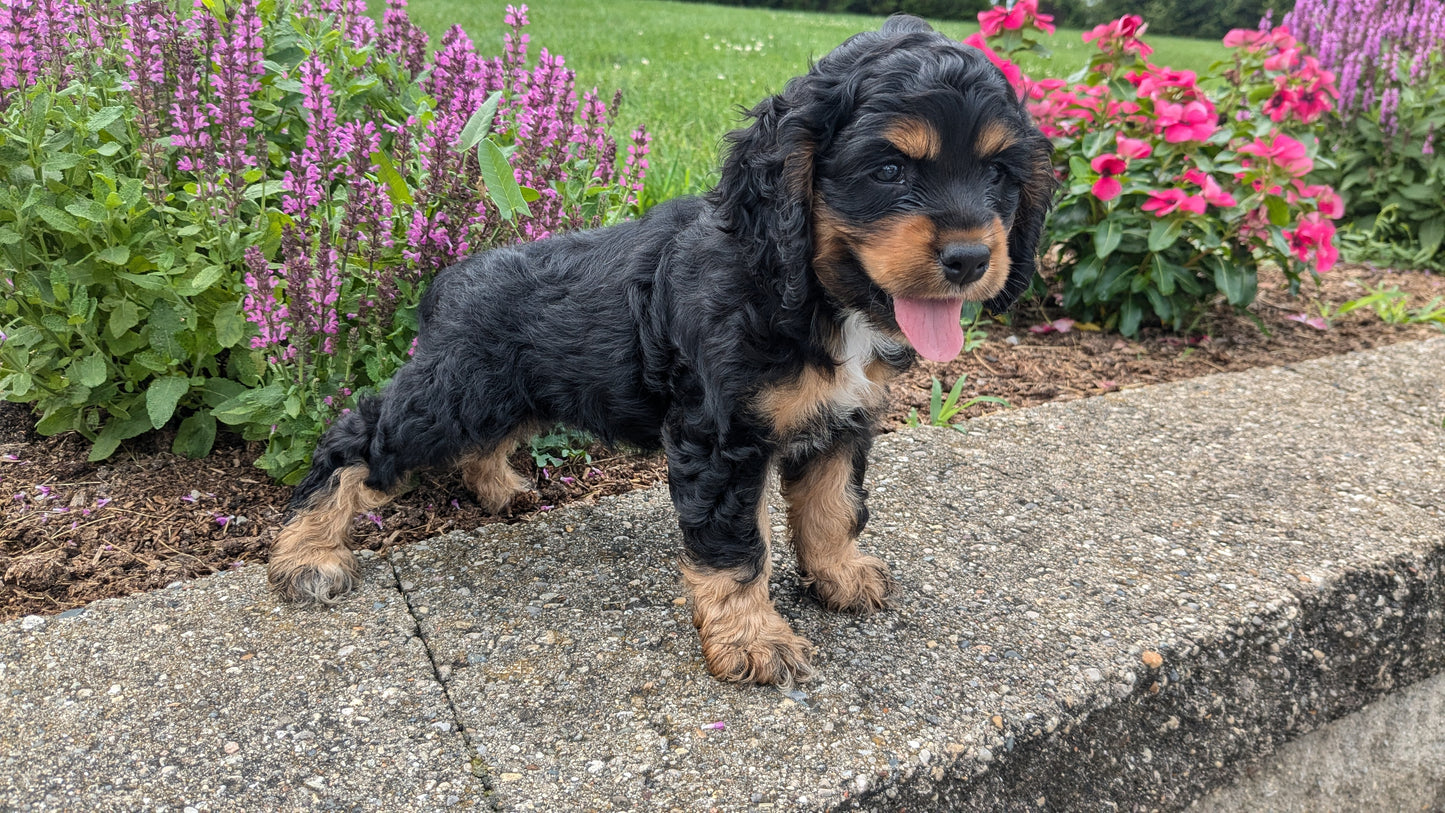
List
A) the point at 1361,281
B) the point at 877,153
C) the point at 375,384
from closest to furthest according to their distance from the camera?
the point at 877,153 → the point at 375,384 → the point at 1361,281

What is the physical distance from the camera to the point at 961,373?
5.19m

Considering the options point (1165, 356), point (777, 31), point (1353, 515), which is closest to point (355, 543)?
point (1353, 515)

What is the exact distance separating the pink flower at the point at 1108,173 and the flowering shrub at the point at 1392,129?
3052 mm

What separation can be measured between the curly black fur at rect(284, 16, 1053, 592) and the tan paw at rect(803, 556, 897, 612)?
0.27 m

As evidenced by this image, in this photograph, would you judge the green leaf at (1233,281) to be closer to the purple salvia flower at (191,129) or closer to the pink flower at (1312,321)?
the pink flower at (1312,321)

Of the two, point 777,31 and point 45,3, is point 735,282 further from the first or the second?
point 777,31

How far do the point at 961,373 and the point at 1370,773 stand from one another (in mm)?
2389

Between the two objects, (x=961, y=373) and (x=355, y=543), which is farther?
(x=961, y=373)

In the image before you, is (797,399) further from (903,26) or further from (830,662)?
(903,26)

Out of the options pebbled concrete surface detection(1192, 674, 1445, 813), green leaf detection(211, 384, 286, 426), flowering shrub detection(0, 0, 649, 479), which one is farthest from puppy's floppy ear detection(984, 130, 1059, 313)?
green leaf detection(211, 384, 286, 426)

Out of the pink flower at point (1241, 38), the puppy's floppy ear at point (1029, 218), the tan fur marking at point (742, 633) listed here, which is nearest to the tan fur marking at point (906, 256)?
the puppy's floppy ear at point (1029, 218)

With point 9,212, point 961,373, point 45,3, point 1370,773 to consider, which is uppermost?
point 45,3

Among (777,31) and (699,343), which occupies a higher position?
(699,343)

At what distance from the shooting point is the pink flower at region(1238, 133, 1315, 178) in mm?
5148
